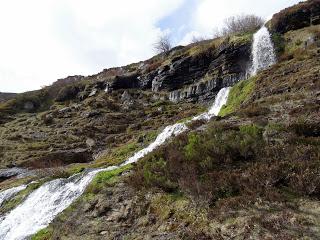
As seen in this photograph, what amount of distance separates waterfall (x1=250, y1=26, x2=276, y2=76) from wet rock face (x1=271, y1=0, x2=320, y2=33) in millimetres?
2124

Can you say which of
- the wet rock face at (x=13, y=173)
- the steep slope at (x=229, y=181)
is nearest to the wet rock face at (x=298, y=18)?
the steep slope at (x=229, y=181)

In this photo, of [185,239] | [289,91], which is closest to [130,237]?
[185,239]

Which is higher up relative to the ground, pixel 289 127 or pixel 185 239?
pixel 289 127

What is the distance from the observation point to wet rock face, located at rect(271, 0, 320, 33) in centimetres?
6362

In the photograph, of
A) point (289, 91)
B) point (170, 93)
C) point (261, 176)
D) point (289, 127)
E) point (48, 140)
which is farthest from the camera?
point (170, 93)

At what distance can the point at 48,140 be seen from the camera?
60625 millimetres

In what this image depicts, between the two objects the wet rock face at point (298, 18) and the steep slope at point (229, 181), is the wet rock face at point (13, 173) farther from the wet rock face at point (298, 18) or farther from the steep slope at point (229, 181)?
the wet rock face at point (298, 18)

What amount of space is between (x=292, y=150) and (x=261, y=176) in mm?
2028

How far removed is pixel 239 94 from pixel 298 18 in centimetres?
3020

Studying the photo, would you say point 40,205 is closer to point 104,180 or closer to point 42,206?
point 42,206

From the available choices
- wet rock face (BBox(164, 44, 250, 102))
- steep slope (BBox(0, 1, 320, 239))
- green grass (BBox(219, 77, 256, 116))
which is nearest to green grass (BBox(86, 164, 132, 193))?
steep slope (BBox(0, 1, 320, 239))

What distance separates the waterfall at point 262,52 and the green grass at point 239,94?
16178 millimetres

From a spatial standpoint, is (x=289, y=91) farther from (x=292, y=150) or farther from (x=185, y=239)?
(x=185, y=239)

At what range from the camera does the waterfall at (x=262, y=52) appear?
58188 mm
